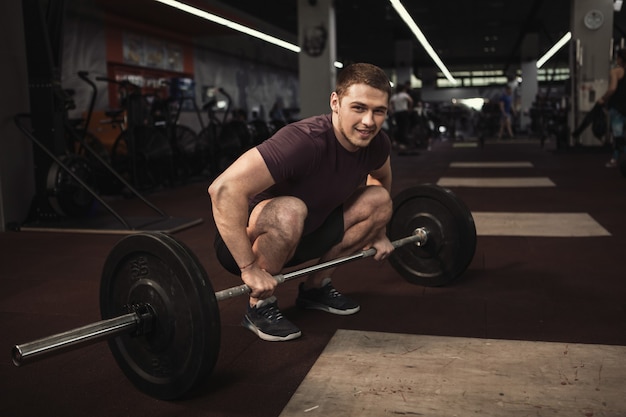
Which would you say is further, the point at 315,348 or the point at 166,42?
the point at 166,42

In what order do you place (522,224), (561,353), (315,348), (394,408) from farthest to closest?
(522,224)
(315,348)
(561,353)
(394,408)

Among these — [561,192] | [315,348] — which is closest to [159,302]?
[315,348]

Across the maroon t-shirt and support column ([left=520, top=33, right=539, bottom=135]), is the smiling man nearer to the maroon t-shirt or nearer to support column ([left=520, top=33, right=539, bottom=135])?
the maroon t-shirt

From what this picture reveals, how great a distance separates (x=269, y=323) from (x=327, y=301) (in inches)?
11.2

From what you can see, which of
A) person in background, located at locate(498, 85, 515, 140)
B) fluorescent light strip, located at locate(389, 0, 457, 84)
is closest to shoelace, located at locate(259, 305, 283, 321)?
fluorescent light strip, located at locate(389, 0, 457, 84)

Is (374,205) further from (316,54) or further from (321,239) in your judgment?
(316,54)

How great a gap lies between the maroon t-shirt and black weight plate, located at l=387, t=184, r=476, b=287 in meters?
0.39

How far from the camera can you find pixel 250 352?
158 cm

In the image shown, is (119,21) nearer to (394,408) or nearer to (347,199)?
(347,199)

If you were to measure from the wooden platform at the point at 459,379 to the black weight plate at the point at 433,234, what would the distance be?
49 centimetres

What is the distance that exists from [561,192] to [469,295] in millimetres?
2848

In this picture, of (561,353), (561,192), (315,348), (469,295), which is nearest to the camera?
(561,353)

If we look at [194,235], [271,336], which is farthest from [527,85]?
[271,336]

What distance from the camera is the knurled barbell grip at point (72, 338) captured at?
1.09m
